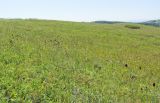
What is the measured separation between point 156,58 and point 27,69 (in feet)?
57.0

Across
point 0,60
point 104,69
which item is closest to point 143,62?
point 104,69

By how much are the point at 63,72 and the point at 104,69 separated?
4.43 meters

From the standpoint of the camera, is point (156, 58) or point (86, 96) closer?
point (86, 96)

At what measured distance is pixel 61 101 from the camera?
→ 14891 millimetres

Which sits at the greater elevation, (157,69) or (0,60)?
(0,60)

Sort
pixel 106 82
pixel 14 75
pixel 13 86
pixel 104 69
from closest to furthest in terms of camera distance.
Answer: pixel 13 86
pixel 14 75
pixel 106 82
pixel 104 69

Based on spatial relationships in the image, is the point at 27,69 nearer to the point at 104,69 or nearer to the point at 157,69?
the point at 104,69

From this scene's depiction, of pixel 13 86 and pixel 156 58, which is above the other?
pixel 13 86

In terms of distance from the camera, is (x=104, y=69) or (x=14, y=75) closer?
(x=14, y=75)

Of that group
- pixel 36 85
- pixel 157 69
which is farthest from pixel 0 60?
pixel 157 69

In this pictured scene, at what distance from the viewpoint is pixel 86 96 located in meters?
15.9

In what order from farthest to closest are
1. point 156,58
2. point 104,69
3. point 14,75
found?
1. point 156,58
2. point 104,69
3. point 14,75

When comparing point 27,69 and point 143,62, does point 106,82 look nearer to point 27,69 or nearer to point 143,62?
point 27,69

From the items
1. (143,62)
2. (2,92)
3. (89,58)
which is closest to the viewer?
(2,92)
